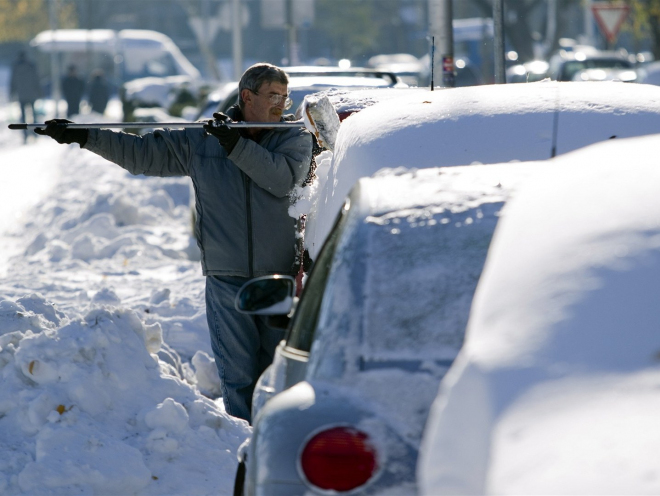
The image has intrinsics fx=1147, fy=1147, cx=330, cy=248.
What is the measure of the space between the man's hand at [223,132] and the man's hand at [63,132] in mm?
645

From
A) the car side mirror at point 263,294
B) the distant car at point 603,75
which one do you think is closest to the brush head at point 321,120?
the car side mirror at point 263,294

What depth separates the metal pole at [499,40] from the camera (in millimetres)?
8531

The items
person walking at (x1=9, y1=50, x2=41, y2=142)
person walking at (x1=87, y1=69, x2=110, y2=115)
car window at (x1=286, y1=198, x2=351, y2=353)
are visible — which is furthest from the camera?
person walking at (x1=87, y1=69, x2=110, y2=115)

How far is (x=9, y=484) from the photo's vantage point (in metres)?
4.32

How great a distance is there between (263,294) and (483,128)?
142cm

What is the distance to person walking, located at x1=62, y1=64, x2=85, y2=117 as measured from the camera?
30719mm

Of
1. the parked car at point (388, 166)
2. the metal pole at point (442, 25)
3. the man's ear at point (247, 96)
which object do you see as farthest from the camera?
the metal pole at point (442, 25)

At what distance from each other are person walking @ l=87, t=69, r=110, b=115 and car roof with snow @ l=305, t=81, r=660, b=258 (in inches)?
1037

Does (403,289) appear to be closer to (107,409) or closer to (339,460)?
(339,460)

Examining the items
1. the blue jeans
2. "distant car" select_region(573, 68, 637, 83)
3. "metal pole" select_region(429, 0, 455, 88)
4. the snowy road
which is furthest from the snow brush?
"distant car" select_region(573, 68, 637, 83)

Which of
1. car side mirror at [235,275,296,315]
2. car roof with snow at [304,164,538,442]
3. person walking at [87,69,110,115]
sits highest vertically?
car roof with snow at [304,164,538,442]

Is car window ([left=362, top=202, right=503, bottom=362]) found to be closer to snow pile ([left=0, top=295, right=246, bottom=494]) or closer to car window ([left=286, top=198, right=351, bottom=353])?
car window ([left=286, top=198, right=351, bottom=353])

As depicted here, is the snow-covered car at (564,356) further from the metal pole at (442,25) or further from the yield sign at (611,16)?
the yield sign at (611,16)

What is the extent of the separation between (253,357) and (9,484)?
1.30 metres
